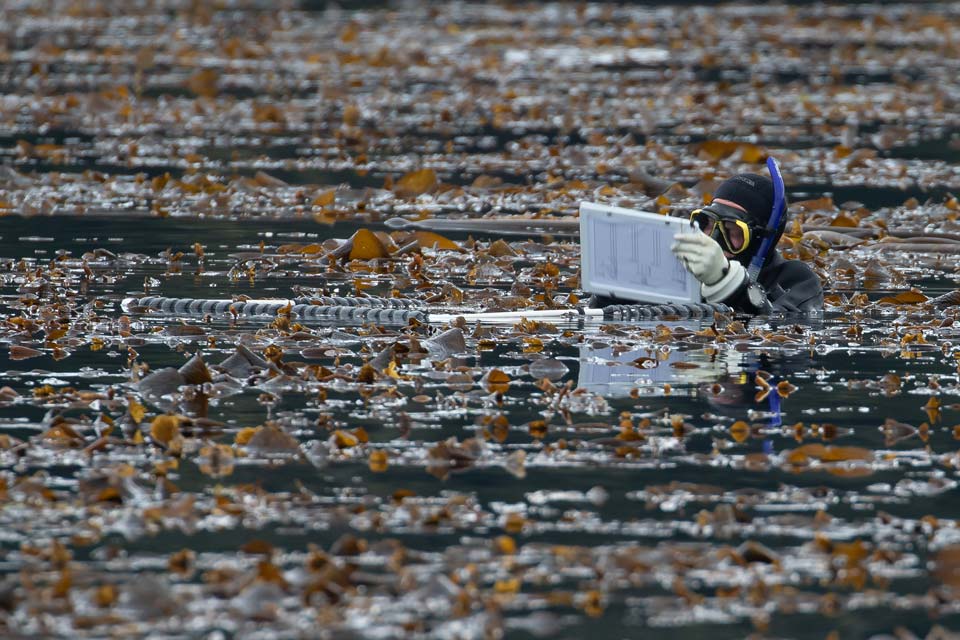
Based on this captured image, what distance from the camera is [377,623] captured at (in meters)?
5.22

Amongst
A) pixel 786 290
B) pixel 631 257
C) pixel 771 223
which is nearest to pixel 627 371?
pixel 631 257

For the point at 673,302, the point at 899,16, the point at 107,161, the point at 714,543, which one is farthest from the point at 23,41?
the point at 714,543

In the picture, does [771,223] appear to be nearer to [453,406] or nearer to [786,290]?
[786,290]

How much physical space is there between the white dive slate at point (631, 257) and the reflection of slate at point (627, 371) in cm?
71

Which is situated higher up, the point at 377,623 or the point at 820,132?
the point at 377,623

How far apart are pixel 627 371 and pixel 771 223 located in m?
1.82

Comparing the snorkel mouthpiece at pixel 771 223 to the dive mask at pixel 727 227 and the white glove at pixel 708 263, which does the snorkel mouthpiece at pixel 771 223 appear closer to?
the dive mask at pixel 727 227

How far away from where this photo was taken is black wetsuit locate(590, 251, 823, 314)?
10.6 meters

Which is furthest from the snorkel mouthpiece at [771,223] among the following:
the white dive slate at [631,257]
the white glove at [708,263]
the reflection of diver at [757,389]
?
the reflection of diver at [757,389]

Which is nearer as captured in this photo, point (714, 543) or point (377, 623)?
point (377, 623)

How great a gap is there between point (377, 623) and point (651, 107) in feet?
64.5

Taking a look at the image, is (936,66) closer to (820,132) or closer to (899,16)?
(820,132)

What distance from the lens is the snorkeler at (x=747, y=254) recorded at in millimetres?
9766

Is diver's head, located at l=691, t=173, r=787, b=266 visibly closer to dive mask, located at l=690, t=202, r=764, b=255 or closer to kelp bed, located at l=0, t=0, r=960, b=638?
dive mask, located at l=690, t=202, r=764, b=255
